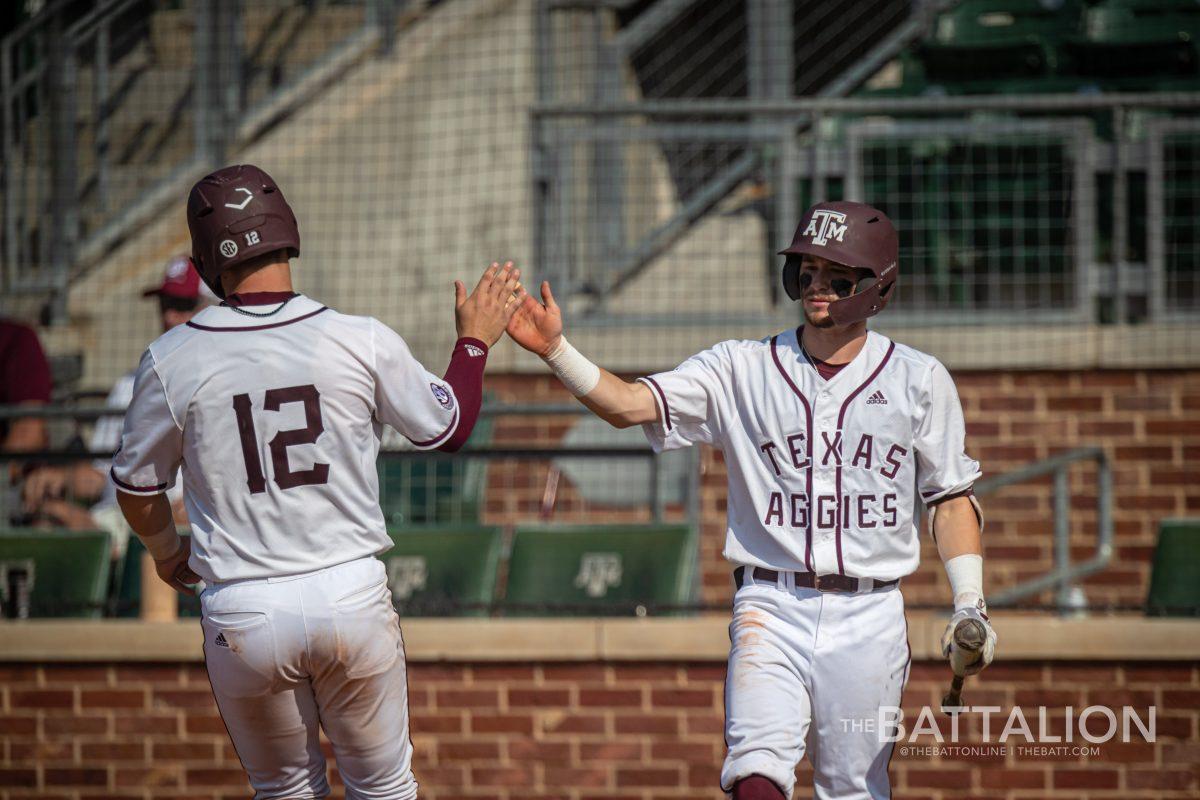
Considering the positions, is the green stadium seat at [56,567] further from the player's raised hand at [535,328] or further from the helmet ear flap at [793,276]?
the helmet ear flap at [793,276]

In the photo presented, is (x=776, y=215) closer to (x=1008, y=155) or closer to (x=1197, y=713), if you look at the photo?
(x=1008, y=155)

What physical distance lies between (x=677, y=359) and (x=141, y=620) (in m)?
2.83

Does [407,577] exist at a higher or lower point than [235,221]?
lower

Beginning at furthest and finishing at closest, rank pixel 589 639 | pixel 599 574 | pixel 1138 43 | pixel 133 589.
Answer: pixel 1138 43, pixel 133 589, pixel 599 574, pixel 589 639

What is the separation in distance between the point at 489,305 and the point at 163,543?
101 centimetres

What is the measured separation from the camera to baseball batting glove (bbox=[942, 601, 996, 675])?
3604 mm

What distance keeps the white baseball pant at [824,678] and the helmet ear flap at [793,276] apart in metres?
0.77

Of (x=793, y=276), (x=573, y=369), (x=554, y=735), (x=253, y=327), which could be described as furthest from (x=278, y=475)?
(x=554, y=735)

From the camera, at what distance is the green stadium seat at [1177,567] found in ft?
18.4

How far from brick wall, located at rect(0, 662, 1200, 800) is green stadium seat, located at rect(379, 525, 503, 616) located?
0.44m

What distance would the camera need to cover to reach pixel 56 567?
586cm

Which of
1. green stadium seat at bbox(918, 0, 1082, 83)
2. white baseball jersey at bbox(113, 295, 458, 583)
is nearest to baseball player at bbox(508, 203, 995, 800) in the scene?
white baseball jersey at bbox(113, 295, 458, 583)

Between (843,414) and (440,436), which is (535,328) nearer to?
(440,436)

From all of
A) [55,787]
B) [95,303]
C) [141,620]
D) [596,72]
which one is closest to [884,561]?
[141,620]
